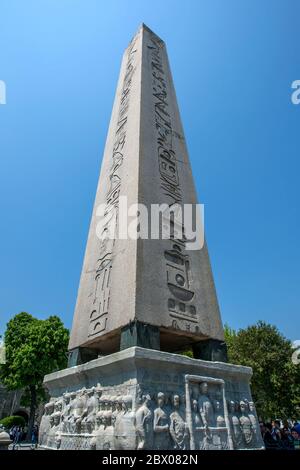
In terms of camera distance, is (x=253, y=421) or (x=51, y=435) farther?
(x=51, y=435)

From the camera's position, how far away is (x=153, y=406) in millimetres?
3607

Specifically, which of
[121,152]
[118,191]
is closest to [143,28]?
[121,152]

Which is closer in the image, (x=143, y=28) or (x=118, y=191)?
(x=118, y=191)

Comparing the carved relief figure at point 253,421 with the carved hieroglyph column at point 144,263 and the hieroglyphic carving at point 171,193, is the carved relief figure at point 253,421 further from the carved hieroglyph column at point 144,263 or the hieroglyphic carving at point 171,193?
the hieroglyphic carving at point 171,193

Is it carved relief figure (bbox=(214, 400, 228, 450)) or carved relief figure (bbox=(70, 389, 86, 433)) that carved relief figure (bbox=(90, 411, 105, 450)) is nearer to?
carved relief figure (bbox=(70, 389, 86, 433))

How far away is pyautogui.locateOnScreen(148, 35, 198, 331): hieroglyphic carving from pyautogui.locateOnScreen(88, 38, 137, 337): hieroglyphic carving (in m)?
0.77

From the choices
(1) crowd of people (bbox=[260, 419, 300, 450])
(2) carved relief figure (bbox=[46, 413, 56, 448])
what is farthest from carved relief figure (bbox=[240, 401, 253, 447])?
(1) crowd of people (bbox=[260, 419, 300, 450])

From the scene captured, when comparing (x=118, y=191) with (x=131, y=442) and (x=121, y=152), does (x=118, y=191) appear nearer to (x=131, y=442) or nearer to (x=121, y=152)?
(x=121, y=152)

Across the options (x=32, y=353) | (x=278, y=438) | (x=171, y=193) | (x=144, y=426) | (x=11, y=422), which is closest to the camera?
(x=144, y=426)

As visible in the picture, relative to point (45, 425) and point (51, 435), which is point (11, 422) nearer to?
point (45, 425)

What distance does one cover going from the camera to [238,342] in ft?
67.2

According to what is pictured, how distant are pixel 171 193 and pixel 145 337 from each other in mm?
2946

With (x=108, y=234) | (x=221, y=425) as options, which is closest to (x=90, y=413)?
(x=221, y=425)

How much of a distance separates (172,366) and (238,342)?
18.1m
